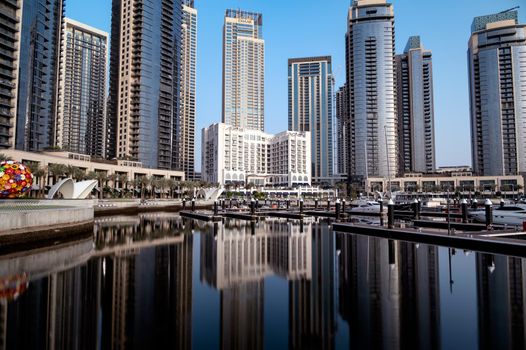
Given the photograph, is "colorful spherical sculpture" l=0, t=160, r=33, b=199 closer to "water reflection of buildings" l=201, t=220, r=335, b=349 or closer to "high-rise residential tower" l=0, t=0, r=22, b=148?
"water reflection of buildings" l=201, t=220, r=335, b=349

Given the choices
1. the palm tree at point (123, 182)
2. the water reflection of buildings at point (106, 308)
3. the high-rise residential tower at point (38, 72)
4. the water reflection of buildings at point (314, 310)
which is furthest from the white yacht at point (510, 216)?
the high-rise residential tower at point (38, 72)

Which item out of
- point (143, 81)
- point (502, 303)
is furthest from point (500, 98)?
point (502, 303)

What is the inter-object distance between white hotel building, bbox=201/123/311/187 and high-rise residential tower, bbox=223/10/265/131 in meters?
24.2

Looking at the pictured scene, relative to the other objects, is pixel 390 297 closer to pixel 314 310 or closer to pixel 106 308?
pixel 314 310

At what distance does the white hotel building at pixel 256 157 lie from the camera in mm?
156375

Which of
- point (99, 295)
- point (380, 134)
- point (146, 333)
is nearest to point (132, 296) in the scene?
point (99, 295)

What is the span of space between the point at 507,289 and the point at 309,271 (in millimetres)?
7493

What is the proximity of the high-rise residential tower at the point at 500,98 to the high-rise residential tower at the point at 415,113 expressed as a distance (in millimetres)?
26991

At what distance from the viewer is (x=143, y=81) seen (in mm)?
112250

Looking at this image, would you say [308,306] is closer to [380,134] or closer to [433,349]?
[433,349]

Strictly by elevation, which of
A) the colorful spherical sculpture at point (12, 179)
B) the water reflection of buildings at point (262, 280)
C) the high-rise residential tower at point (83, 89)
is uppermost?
the high-rise residential tower at point (83, 89)

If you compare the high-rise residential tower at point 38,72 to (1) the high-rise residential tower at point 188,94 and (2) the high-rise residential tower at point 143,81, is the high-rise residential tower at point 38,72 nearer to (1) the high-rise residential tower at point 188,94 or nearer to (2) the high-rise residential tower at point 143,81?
(2) the high-rise residential tower at point 143,81

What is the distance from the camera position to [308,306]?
11.6 m

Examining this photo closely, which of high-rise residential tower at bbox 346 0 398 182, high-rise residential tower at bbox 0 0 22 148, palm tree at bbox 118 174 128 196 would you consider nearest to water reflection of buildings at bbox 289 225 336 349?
palm tree at bbox 118 174 128 196
